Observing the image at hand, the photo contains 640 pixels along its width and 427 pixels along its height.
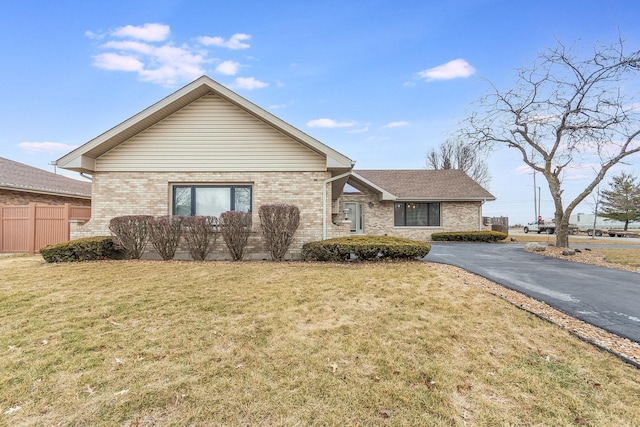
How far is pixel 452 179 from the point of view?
2112 cm

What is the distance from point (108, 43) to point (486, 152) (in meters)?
17.3

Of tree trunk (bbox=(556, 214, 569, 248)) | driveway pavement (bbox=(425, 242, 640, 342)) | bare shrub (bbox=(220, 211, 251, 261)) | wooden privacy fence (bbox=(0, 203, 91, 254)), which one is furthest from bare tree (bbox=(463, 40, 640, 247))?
wooden privacy fence (bbox=(0, 203, 91, 254))

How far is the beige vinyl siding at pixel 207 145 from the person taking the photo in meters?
9.92

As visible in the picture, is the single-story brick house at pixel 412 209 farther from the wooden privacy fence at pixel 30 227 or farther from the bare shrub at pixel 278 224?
the wooden privacy fence at pixel 30 227

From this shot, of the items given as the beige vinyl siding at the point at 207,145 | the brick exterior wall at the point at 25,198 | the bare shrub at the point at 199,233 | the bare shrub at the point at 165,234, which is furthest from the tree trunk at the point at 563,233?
the brick exterior wall at the point at 25,198

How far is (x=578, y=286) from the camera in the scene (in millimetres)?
6566

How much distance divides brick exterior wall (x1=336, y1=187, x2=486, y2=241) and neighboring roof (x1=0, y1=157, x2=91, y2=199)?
47.7 ft

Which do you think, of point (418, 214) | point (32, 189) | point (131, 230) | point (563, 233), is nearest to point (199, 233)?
point (131, 230)

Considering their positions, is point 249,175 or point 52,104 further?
point 52,104

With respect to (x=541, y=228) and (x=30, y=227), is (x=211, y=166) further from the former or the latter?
(x=541, y=228)

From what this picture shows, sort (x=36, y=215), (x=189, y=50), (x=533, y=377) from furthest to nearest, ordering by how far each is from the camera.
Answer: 1. (x=189, y=50)
2. (x=36, y=215)
3. (x=533, y=377)

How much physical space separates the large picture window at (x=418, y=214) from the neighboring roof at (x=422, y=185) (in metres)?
0.67

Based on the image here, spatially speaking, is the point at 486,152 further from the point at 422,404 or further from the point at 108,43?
the point at 108,43

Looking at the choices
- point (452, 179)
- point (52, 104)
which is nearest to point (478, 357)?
point (452, 179)
